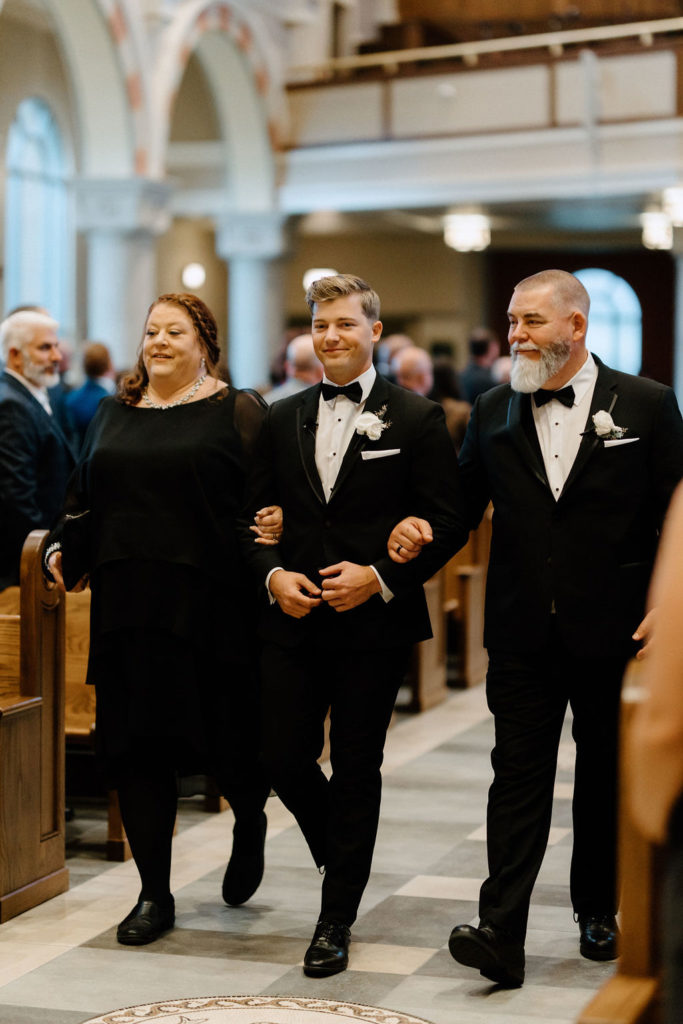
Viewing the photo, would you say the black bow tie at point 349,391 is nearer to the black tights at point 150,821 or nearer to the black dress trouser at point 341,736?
the black dress trouser at point 341,736

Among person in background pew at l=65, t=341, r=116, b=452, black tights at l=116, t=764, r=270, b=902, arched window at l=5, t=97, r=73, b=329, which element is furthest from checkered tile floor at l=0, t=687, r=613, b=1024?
arched window at l=5, t=97, r=73, b=329

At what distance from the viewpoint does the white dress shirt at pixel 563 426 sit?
378cm

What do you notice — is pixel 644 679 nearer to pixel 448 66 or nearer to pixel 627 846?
pixel 627 846

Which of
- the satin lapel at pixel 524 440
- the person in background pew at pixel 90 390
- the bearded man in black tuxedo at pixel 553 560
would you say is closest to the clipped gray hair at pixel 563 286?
the bearded man in black tuxedo at pixel 553 560

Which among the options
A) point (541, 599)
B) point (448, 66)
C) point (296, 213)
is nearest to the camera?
point (541, 599)

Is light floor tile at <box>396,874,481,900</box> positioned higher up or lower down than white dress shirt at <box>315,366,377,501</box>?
lower down

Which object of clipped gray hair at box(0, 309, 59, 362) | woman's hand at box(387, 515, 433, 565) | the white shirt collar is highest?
clipped gray hair at box(0, 309, 59, 362)

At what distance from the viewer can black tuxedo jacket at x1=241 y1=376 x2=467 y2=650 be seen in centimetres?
385

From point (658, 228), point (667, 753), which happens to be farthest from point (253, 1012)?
point (658, 228)

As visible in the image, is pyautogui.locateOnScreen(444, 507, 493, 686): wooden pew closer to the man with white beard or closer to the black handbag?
the man with white beard

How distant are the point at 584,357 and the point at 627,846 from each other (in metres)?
2.05

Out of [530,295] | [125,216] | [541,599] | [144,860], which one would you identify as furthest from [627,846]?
[125,216]

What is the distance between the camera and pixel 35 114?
54.0 feet

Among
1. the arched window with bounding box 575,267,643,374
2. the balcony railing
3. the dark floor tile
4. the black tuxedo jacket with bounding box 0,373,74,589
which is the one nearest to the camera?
the dark floor tile
